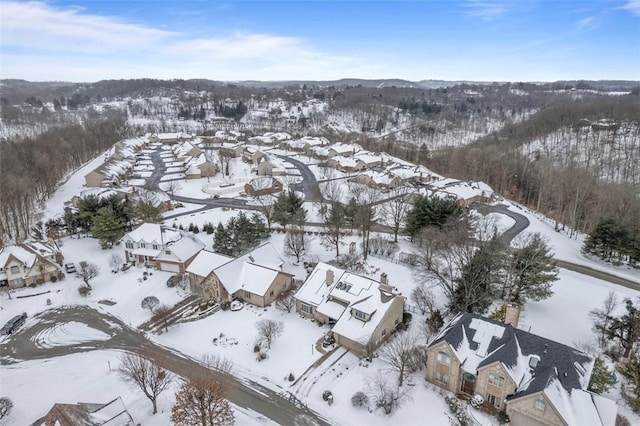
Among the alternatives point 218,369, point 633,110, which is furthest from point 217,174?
point 633,110

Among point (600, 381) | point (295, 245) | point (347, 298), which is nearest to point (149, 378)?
point (347, 298)

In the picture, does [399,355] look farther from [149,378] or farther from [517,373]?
[149,378]

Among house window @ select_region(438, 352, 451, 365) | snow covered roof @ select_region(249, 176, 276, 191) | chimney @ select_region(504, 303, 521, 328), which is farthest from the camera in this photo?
snow covered roof @ select_region(249, 176, 276, 191)

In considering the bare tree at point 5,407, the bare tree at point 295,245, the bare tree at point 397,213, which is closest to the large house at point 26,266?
the bare tree at point 5,407

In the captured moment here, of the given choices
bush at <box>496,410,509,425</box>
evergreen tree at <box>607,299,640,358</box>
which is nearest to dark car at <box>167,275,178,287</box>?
bush at <box>496,410,509,425</box>

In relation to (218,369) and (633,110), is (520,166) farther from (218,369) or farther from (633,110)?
(218,369)

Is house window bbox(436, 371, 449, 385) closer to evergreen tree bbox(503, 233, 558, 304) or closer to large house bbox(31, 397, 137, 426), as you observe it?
evergreen tree bbox(503, 233, 558, 304)
